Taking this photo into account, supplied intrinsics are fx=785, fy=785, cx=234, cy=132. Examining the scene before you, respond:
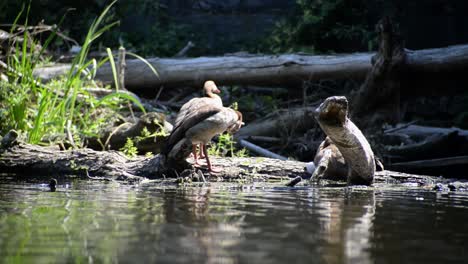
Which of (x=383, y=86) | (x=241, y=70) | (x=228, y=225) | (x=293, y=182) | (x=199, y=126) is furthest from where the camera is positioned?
(x=241, y=70)

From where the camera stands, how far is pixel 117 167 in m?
7.85

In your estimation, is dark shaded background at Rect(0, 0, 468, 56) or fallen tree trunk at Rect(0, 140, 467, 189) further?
dark shaded background at Rect(0, 0, 468, 56)

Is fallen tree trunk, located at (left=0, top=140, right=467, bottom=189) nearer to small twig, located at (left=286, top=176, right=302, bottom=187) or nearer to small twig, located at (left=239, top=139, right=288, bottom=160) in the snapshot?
small twig, located at (left=286, top=176, right=302, bottom=187)

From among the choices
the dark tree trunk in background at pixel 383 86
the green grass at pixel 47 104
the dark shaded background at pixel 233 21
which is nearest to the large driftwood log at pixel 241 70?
the dark tree trunk in background at pixel 383 86

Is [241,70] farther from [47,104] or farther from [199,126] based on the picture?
[199,126]

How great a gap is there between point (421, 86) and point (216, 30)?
743 cm

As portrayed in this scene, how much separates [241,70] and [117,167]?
5318mm

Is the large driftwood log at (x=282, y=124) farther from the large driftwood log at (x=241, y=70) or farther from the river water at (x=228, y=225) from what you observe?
the river water at (x=228, y=225)

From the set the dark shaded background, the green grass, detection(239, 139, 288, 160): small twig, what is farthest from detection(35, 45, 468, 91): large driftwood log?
the green grass

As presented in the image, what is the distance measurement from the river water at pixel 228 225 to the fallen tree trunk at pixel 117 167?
2.66 feet

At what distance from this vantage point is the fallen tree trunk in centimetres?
781

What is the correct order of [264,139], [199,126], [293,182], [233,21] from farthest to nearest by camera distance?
[233,21] < [264,139] < [199,126] < [293,182]

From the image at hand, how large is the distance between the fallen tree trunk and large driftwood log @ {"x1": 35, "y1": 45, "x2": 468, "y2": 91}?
4.47 meters

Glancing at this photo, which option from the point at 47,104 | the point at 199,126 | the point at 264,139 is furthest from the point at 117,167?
the point at 264,139
